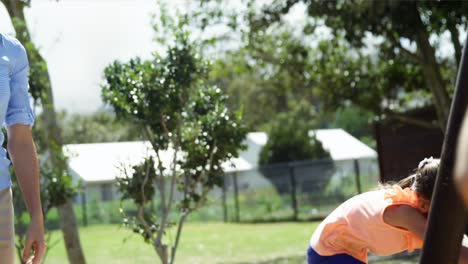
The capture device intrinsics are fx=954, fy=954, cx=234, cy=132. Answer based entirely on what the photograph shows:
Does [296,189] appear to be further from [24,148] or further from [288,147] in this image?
[24,148]

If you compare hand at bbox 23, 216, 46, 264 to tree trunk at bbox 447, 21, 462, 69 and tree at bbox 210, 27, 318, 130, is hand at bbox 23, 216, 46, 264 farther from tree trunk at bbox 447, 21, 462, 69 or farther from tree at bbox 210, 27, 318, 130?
tree at bbox 210, 27, 318, 130

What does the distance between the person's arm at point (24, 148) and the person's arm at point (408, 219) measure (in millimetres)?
1703

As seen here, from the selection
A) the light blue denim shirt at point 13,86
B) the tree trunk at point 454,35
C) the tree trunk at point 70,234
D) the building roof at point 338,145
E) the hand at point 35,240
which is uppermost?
A: the tree trunk at point 454,35

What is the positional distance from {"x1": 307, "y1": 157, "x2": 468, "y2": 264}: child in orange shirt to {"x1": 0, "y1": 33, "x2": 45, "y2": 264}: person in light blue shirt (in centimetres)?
173

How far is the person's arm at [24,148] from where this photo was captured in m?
3.01

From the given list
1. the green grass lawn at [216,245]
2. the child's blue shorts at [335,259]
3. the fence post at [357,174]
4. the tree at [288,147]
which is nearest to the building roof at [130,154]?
the fence post at [357,174]

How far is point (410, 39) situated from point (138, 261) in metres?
6.31

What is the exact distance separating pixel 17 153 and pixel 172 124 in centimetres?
676

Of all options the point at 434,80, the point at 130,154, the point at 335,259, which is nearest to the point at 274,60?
the point at 434,80

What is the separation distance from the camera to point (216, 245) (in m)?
21.2

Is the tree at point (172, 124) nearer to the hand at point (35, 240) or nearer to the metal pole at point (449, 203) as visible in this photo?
A: the hand at point (35, 240)

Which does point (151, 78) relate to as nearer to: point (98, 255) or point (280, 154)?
point (98, 255)

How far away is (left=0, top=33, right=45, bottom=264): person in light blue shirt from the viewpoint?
9.64 ft

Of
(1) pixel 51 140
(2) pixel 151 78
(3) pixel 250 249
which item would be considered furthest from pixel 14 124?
(3) pixel 250 249
